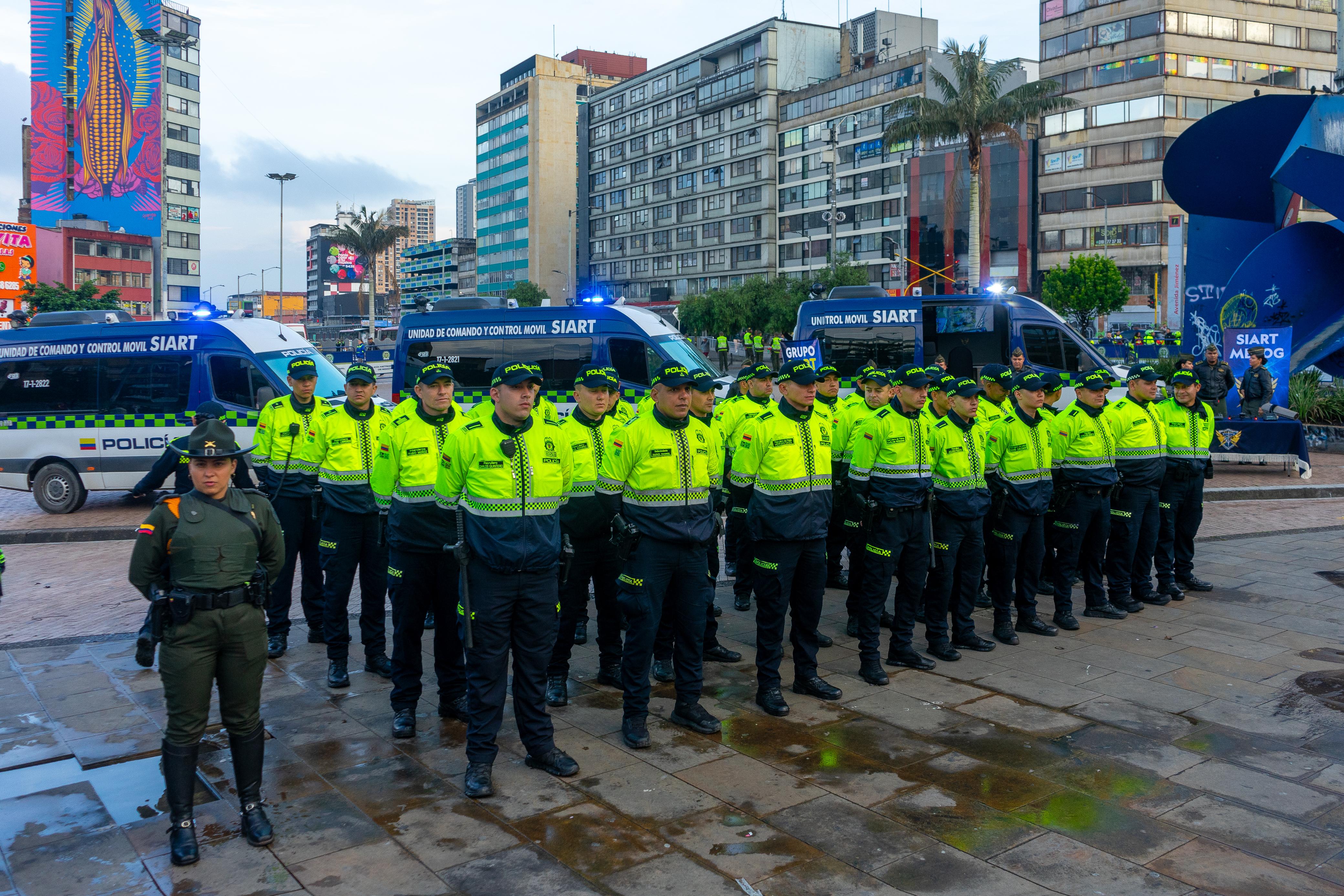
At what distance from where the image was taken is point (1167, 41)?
216 ft

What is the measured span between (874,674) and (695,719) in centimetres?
148

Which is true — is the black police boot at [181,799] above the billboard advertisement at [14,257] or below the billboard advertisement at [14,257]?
below

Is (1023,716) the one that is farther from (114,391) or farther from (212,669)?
(114,391)

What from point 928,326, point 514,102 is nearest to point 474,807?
point 928,326

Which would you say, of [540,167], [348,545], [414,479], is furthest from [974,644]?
[540,167]

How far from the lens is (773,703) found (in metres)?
6.34

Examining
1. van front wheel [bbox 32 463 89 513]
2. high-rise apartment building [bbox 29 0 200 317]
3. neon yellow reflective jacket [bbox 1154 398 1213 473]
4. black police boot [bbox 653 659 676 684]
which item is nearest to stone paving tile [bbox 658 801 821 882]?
black police boot [bbox 653 659 676 684]

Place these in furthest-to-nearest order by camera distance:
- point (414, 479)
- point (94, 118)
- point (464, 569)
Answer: point (94, 118) → point (414, 479) → point (464, 569)

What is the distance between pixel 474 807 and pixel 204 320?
35.5ft

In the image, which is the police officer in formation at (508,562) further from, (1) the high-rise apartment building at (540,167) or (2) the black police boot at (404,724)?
(1) the high-rise apartment building at (540,167)

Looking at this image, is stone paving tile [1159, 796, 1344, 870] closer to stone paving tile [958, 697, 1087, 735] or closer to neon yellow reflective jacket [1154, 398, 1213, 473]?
stone paving tile [958, 697, 1087, 735]

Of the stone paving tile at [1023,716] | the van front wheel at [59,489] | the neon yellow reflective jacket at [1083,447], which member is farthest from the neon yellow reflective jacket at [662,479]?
the van front wheel at [59,489]

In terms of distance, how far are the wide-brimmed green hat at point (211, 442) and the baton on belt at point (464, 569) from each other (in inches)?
45.8

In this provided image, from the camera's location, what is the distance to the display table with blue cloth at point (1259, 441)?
1573 centimetres
